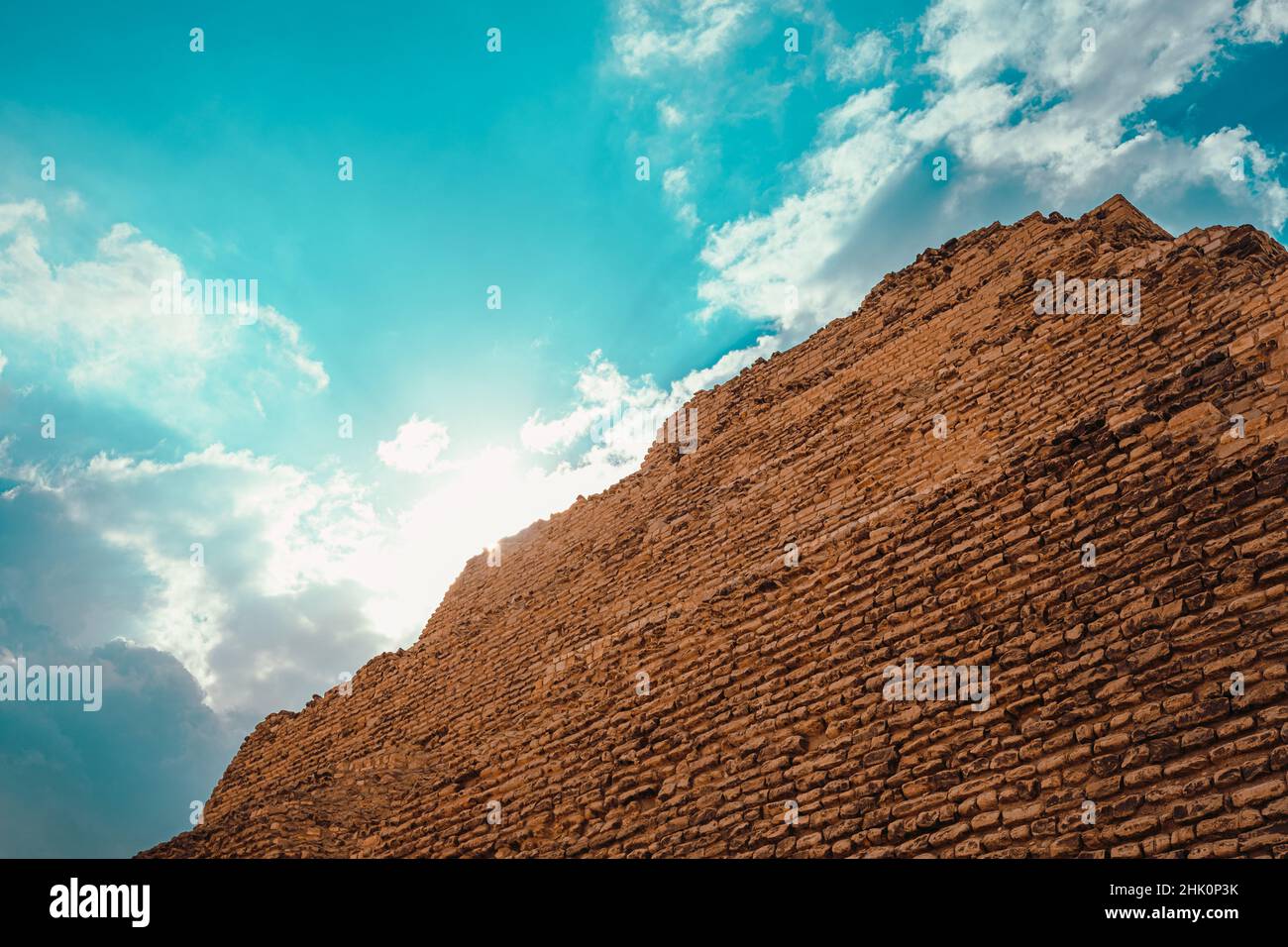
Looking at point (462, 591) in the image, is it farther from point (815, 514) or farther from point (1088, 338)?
point (1088, 338)

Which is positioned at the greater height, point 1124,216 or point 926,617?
point 1124,216

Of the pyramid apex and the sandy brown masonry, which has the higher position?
the pyramid apex

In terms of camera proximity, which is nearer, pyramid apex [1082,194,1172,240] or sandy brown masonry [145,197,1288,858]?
sandy brown masonry [145,197,1288,858]

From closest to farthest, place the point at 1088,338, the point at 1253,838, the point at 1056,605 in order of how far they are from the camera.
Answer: the point at 1253,838 < the point at 1056,605 < the point at 1088,338

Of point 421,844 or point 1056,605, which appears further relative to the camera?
point 421,844

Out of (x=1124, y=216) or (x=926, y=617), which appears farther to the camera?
(x=1124, y=216)

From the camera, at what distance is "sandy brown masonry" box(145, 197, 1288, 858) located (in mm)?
5457

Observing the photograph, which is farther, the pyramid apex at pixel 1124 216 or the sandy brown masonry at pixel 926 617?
the pyramid apex at pixel 1124 216

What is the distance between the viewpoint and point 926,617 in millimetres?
7340

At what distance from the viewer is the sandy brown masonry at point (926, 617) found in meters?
5.46

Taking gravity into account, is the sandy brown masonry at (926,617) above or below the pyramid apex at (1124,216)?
below

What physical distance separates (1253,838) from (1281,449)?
311 cm

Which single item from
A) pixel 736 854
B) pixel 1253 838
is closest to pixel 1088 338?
A: pixel 1253 838
